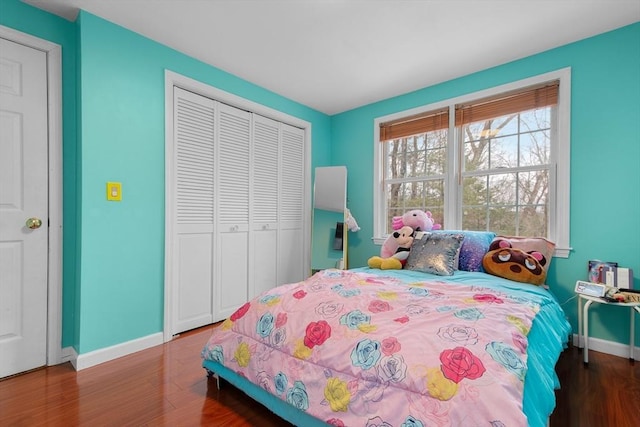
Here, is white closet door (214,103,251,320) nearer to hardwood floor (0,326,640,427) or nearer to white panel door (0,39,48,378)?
hardwood floor (0,326,640,427)

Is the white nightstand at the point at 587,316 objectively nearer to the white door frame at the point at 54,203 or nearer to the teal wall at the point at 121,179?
the teal wall at the point at 121,179

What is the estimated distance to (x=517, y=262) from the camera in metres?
2.23

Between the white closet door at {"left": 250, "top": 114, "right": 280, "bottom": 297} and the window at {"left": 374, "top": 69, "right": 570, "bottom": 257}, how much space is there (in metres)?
1.27

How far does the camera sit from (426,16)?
6.98 feet

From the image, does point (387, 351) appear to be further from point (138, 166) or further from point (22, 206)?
point (22, 206)

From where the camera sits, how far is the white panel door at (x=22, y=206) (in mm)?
1934

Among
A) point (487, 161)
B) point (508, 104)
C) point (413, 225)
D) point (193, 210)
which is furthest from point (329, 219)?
point (508, 104)

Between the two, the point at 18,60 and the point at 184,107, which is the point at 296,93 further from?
the point at 18,60

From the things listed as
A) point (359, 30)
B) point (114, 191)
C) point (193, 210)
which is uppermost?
point (359, 30)

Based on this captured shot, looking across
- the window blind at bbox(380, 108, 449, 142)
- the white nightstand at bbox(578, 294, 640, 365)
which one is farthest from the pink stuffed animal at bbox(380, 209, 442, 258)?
the white nightstand at bbox(578, 294, 640, 365)

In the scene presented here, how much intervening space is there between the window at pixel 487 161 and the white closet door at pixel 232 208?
5.29ft

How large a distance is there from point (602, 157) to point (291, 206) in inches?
116

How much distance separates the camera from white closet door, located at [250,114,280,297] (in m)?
3.30

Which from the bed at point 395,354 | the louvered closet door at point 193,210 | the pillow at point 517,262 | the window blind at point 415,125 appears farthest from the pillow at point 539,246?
the louvered closet door at point 193,210
